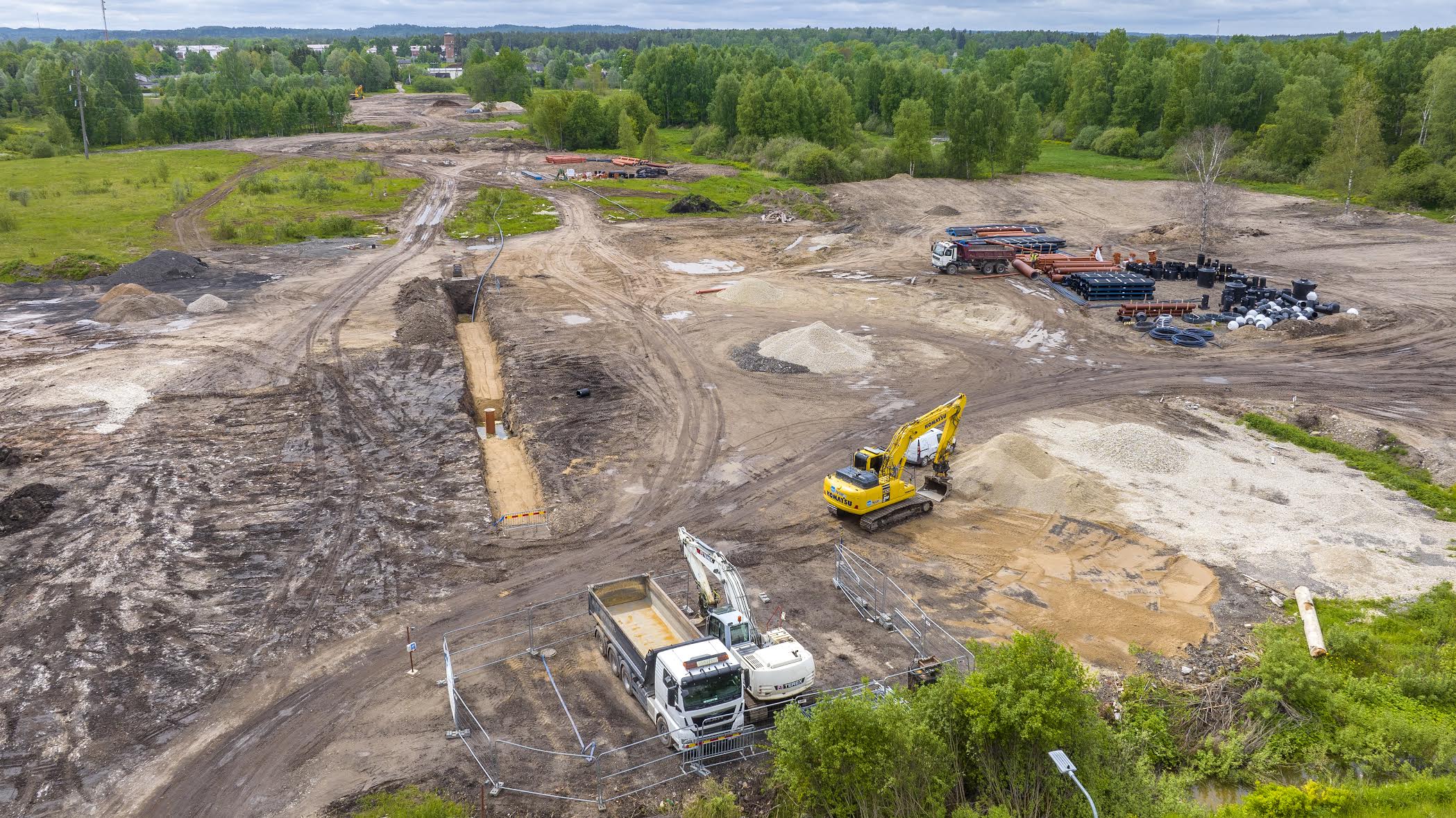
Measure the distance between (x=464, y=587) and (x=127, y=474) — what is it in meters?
12.8

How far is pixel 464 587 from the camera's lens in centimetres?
2328

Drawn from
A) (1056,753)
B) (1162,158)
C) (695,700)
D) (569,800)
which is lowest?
(569,800)

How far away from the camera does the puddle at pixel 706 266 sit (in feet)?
182

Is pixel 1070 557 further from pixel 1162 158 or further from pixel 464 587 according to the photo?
pixel 1162 158

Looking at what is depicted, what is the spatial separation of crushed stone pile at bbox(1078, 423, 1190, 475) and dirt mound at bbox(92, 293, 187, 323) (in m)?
42.5

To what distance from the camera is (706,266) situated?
186ft

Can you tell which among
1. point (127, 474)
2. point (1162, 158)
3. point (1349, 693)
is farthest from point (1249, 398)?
point (1162, 158)

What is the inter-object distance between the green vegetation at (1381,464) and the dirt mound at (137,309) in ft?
158

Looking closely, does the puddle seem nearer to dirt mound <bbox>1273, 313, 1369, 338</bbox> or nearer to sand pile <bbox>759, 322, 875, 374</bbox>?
sand pile <bbox>759, 322, 875, 374</bbox>

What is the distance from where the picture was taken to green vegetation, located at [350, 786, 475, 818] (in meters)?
15.1

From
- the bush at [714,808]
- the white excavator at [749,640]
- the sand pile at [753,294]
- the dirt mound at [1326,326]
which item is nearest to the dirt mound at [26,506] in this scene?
the white excavator at [749,640]

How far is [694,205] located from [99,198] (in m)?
47.7

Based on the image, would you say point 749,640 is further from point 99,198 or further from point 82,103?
point 82,103

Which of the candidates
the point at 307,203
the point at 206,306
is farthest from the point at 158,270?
the point at 307,203
